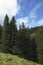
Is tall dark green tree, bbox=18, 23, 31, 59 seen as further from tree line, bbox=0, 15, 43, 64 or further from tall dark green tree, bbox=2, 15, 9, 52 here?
tall dark green tree, bbox=2, 15, 9, 52

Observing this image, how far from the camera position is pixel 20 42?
221 feet

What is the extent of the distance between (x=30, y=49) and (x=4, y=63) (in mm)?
49141

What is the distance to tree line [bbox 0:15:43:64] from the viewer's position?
219 ft

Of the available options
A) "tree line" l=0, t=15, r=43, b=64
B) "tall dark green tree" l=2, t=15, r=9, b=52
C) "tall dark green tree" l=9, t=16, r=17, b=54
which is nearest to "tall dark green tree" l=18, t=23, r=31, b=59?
"tree line" l=0, t=15, r=43, b=64

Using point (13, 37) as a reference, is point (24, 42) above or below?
below

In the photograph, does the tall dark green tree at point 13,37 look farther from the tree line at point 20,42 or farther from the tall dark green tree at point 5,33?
the tall dark green tree at point 5,33

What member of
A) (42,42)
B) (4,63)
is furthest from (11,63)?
(42,42)

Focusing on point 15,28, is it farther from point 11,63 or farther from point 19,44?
point 11,63

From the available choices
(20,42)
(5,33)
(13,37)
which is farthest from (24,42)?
(5,33)

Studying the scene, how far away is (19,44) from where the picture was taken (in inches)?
2645

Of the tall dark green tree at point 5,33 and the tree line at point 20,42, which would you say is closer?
the tree line at point 20,42

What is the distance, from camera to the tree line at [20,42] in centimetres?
6662

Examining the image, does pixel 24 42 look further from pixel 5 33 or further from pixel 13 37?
pixel 5 33

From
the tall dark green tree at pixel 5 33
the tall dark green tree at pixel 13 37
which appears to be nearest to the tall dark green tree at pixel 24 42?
the tall dark green tree at pixel 13 37
